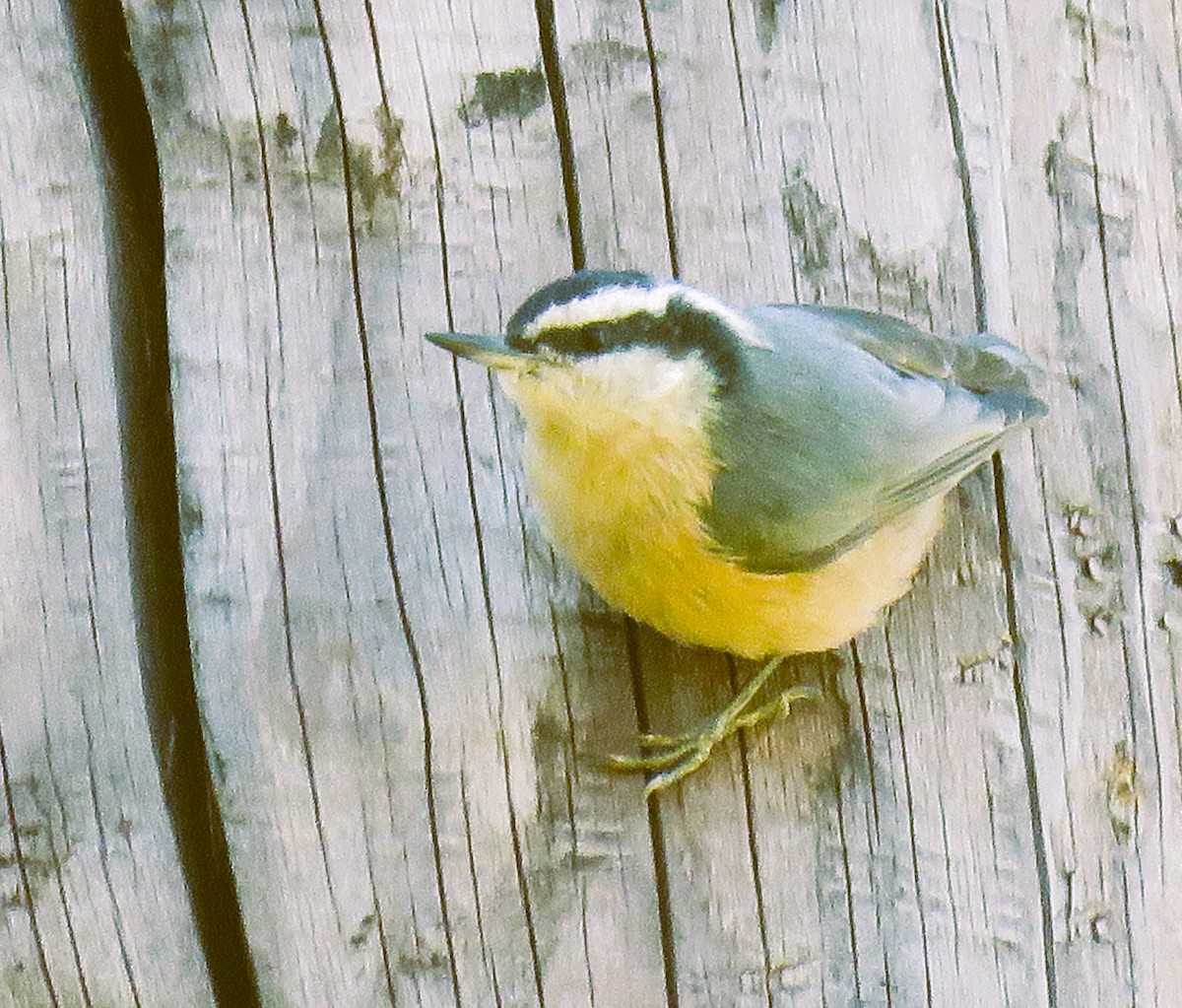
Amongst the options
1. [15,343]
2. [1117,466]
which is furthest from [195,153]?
[1117,466]

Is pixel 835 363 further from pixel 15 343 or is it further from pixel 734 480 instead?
pixel 15 343

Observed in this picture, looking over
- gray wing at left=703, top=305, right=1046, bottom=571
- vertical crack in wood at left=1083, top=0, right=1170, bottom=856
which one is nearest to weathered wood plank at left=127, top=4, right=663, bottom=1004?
gray wing at left=703, top=305, right=1046, bottom=571

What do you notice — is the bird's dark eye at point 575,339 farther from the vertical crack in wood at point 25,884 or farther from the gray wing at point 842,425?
the vertical crack in wood at point 25,884

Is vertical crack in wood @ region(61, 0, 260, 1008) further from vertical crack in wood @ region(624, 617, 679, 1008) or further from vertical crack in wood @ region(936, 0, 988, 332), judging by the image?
vertical crack in wood @ region(936, 0, 988, 332)

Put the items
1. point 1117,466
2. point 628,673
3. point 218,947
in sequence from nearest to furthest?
1. point 218,947
2. point 628,673
3. point 1117,466

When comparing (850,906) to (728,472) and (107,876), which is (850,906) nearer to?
(728,472)
